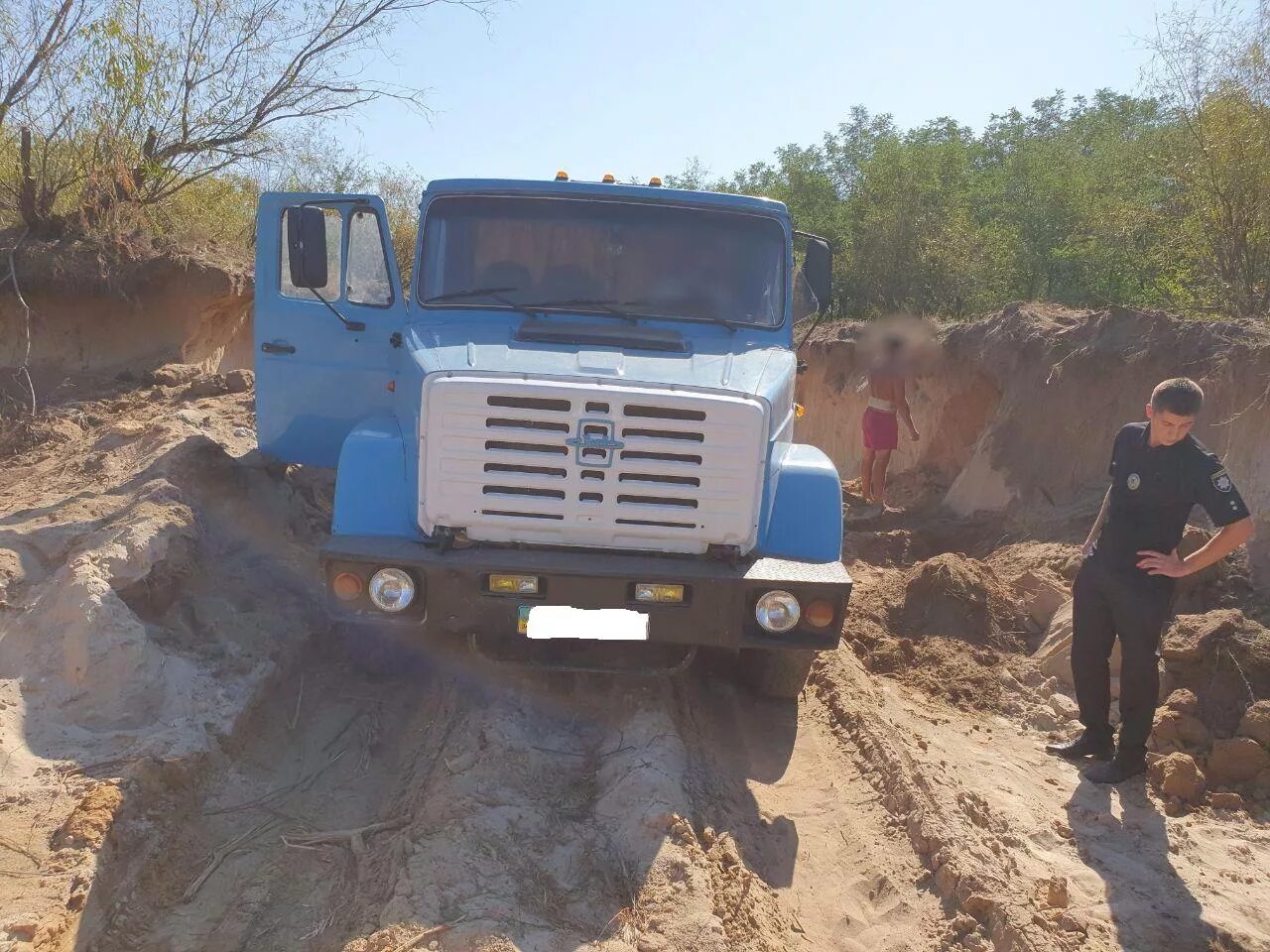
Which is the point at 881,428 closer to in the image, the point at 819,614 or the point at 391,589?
the point at 819,614

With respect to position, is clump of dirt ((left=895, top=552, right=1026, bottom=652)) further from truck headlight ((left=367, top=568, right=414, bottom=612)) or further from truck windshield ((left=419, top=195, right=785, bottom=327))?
truck headlight ((left=367, top=568, right=414, bottom=612))

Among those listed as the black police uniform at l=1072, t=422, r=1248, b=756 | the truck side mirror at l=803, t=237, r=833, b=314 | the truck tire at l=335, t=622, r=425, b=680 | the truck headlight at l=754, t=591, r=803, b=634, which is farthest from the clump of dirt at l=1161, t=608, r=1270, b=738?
the truck tire at l=335, t=622, r=425, b=680

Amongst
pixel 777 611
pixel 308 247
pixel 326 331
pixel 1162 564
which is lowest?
pixel 777 611

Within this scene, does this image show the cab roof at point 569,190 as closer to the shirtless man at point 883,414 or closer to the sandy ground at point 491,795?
the sandy ground at point 491,795

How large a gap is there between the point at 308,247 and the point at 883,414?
6.38 meters

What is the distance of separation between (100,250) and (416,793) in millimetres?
7810

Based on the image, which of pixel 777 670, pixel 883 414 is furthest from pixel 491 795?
pixel 883 414

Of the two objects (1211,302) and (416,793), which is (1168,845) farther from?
(1211,302)

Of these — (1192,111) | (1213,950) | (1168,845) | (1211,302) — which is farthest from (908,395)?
(1213,950)

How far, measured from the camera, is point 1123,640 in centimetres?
464

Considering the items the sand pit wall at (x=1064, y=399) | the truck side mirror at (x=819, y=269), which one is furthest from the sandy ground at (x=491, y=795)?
the sand pit wall at (x=1064, y=399)

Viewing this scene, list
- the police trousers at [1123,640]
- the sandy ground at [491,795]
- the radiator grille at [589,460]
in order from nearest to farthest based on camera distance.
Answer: the sandy ground at [491,795] → the radiator grille at [589,460] → the police trousers at [1123,640]

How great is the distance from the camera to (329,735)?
16.1 feet

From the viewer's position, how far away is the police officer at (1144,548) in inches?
172
